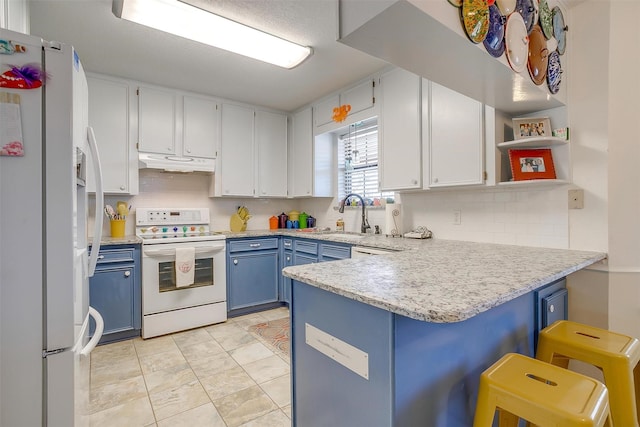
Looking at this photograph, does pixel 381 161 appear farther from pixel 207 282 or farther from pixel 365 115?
pixel 207 282

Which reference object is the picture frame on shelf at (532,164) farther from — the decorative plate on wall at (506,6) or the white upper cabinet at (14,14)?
the white upper cabinet at (14,14)

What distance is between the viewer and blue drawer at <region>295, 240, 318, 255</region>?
3275 mm

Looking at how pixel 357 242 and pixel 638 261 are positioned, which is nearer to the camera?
pixel 638 261

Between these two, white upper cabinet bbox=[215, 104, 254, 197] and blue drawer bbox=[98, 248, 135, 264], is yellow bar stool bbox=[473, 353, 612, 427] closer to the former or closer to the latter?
blue drawer bbox=[98, 248, 135, 264]

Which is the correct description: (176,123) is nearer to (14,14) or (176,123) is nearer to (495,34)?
(14,14)

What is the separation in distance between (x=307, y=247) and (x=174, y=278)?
135 cm

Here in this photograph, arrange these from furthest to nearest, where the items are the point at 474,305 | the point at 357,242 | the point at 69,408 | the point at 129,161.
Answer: the point at 129,161, the point at 357,242, the point at 69,408, the point at 474,305

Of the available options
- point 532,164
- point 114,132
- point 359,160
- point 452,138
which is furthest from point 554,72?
point 114,132

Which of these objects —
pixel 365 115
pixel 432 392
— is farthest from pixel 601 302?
pixel 365 115

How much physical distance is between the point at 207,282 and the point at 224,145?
5.18ft

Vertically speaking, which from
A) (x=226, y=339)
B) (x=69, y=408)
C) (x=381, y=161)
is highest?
(x=381, y=161)

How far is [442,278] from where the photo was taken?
3.82ft

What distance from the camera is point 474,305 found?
852mm

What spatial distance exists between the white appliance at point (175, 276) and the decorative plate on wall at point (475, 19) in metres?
2.78
